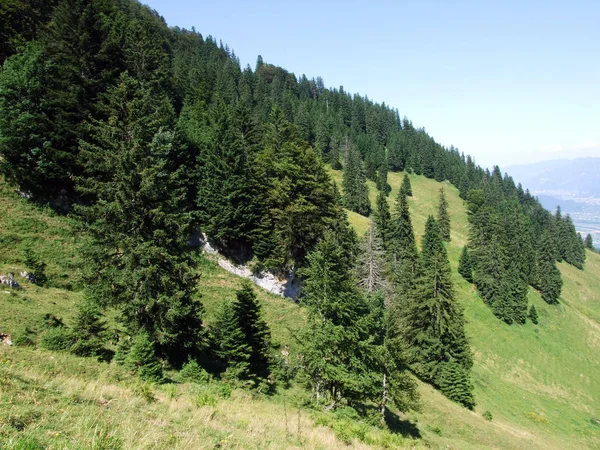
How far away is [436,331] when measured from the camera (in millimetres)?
37750

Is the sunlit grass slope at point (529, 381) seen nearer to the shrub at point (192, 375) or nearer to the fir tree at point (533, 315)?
the fir tree at point (533, 315)

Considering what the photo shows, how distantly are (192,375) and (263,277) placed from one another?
19458 mm

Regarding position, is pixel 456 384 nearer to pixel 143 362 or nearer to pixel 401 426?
pixel 401 426

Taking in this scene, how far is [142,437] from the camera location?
650 cm

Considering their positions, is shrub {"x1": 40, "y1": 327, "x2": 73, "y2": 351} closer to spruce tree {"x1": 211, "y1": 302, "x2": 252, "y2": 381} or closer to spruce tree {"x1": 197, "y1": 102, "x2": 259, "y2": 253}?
spruce tree {"x1": 211, "y1": 302, "x2": 252, "y2": 381}

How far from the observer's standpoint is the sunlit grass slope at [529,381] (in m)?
29.6

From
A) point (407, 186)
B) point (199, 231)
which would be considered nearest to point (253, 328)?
point (199, 231)

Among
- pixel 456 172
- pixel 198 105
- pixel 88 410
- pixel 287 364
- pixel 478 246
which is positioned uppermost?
pixel 456 172

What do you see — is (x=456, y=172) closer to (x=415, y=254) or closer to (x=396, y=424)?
(x=415, y=254)

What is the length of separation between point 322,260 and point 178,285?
7.91 metres

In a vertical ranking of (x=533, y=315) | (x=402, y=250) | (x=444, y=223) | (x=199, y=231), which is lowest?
(x=533, y=315)

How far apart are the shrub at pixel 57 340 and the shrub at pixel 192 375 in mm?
4898

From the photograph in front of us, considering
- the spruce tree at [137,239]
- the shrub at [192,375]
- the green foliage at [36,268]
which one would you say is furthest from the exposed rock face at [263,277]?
the shrub at [192,375]

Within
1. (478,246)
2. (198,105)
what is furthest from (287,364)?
(478,246)
